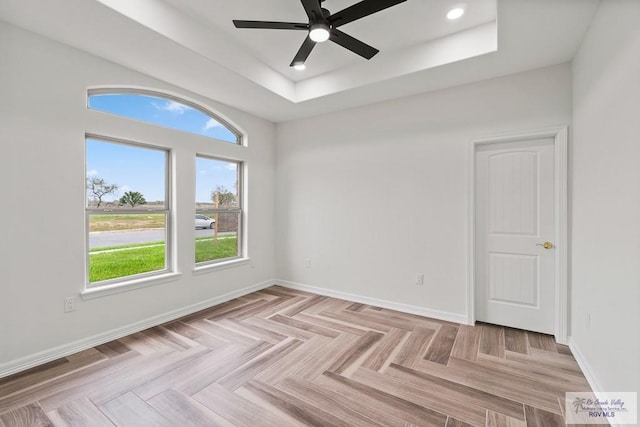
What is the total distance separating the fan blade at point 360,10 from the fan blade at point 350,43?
9cm

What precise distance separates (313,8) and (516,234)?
294cm

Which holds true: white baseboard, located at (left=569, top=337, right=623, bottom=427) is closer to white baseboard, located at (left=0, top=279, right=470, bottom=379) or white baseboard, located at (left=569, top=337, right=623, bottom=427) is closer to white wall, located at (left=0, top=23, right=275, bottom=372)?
white baseboard, located at (left=0, top=279, right=470, bottom=379)

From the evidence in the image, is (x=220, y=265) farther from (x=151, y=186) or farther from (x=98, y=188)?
(x=98, y=188)

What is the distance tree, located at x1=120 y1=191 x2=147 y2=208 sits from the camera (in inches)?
127

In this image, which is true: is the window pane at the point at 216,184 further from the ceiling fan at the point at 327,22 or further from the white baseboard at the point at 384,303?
the ceiling fan at the point at 327,22

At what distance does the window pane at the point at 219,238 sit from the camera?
402 centimetres

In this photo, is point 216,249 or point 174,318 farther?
point 216,249

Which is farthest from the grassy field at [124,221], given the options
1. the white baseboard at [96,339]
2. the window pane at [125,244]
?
the white baseboard at [96,339]

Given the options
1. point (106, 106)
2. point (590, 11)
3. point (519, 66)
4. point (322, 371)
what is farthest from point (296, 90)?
point (322, 371)

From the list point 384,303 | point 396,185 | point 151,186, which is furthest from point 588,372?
point 151,186

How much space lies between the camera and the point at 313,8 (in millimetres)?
2004

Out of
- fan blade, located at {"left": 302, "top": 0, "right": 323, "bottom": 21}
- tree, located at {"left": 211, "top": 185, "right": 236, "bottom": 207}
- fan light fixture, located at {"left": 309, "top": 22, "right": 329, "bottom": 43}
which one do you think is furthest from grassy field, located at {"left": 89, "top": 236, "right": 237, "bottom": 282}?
fan blade, located at {"left": 302, "top": 0, "right": 323, "bottom": 21}

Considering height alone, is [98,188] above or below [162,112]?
below

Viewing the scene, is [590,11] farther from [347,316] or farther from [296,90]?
[347,316]
